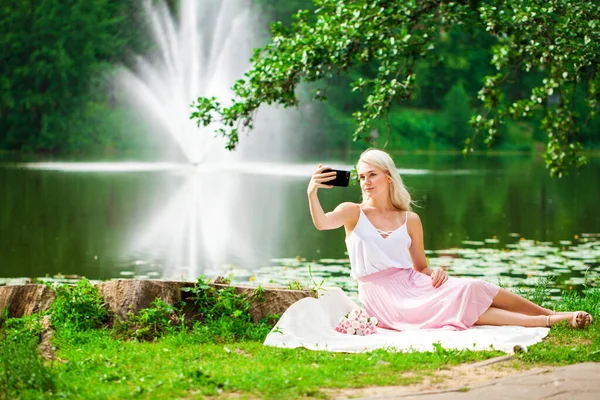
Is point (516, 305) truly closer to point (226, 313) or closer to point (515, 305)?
point (515, 305)

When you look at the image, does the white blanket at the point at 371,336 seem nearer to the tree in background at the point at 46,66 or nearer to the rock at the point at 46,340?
the rock at the point at 46,340

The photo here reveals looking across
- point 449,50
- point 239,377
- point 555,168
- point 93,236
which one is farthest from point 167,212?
point 449,50

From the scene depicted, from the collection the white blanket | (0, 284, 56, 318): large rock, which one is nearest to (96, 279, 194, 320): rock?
(0, 284, 56, 318): large rock

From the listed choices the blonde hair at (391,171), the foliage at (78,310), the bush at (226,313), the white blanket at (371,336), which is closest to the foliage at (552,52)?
the blonde hair at (391,171)

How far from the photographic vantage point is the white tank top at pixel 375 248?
635cm

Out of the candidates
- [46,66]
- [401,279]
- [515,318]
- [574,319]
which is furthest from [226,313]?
[46,66]

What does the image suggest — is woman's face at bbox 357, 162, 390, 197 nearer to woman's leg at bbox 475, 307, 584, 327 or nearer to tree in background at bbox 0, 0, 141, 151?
woman's leg at bbox 475, 307, 584, 327

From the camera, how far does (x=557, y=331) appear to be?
19.7ft

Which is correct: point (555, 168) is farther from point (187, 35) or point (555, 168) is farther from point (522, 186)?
point (187, 35)

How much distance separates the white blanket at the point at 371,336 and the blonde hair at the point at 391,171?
0.89 metres

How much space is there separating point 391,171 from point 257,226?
11.6 metres

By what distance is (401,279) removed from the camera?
6348 mm

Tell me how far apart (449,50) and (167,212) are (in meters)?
42.8

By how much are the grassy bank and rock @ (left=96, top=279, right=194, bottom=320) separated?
0.07 metres
